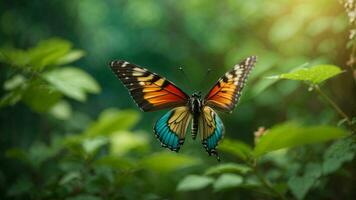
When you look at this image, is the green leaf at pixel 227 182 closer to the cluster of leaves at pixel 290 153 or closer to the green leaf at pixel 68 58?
the cluster of leaves at pixel 290 153

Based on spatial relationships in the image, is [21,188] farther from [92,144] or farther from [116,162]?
[116,162]

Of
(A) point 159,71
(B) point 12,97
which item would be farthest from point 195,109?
(A) point 159,71

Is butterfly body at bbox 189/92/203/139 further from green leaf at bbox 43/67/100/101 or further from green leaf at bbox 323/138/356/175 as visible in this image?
green leaf at bbox 323/138/356/175

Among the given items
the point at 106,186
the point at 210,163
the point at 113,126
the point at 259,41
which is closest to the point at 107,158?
the point at 106,186

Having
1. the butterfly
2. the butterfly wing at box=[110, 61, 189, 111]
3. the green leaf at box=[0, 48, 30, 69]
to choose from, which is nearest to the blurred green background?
the green leaf at box=[0, 48, 30, 69]

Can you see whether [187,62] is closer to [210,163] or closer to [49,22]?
[210,163]
